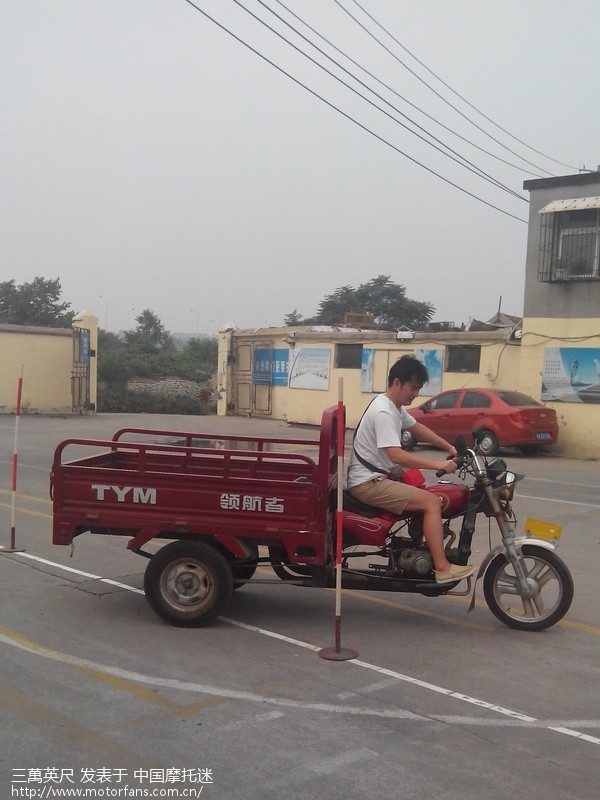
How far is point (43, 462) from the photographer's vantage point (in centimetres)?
1659

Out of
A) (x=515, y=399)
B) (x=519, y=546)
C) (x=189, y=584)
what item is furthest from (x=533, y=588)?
(x=515, y=399)

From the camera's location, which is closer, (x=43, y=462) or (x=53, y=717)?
(x=53, y=717)

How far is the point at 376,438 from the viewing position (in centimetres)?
636

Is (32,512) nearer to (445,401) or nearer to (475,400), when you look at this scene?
(475,400)

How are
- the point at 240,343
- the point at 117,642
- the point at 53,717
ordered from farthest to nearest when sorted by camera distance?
the point at 240,343, the point at 117,642, the point at 53,717

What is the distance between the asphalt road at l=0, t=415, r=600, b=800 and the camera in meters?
4.02

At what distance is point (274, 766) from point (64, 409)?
1106 inches

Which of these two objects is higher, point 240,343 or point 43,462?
point 240,343

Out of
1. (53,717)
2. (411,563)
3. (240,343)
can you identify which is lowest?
(53,717)

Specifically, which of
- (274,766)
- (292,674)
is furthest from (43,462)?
(274,766)

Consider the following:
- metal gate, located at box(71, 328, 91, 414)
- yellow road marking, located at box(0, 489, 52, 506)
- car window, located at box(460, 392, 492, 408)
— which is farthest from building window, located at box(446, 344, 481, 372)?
yellow road marking, located at box(0, 489, 52, 506)

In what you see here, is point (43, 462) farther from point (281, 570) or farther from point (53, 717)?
point (53, 717)

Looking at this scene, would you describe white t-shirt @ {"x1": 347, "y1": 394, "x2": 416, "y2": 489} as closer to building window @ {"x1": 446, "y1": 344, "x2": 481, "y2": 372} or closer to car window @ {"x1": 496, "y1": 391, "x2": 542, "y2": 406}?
car window @ {"x1": 496, "y1": 391, "x2": 542, "y2": 406}

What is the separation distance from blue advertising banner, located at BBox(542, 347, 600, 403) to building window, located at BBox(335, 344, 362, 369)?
20.4 ft
